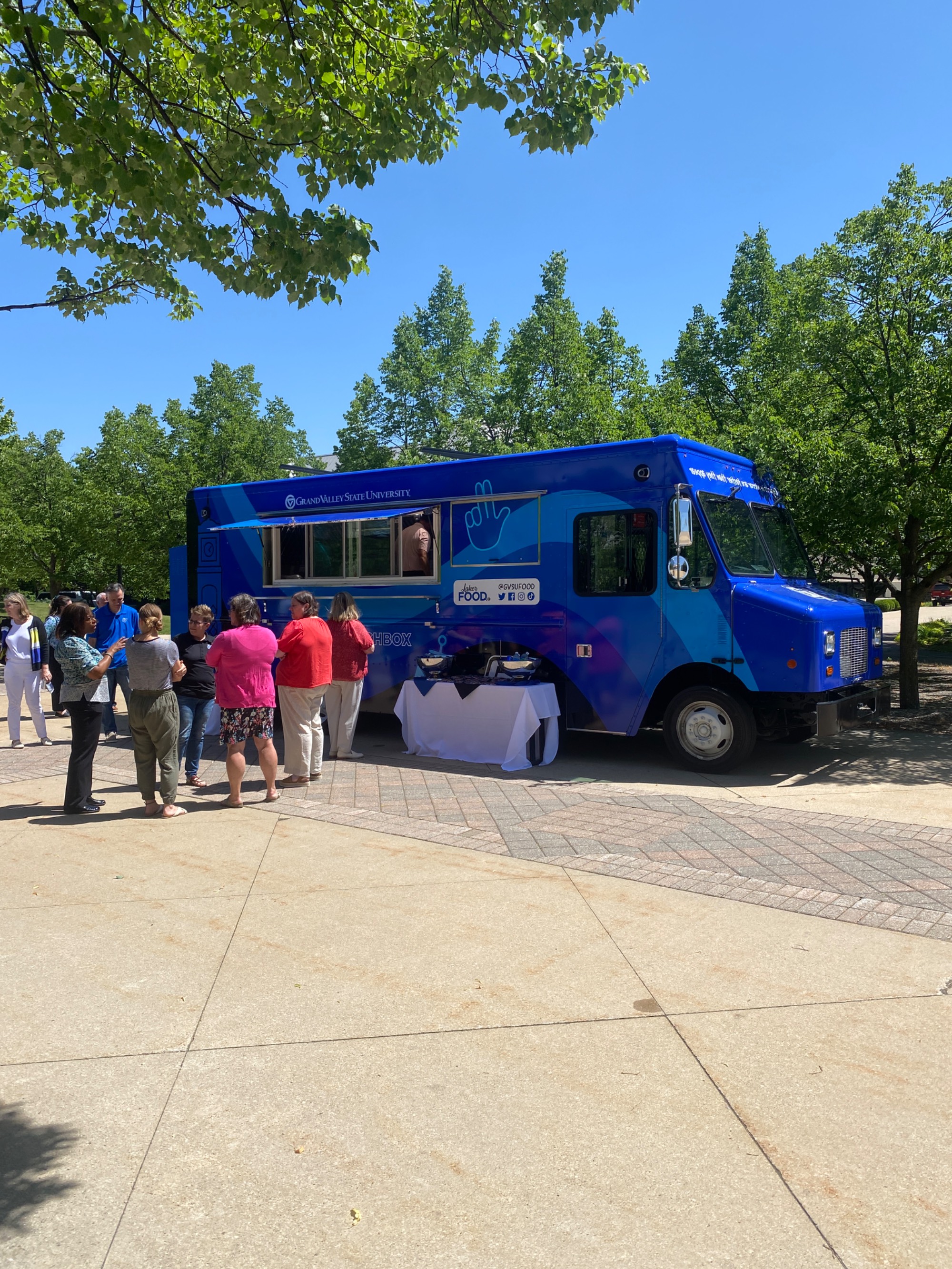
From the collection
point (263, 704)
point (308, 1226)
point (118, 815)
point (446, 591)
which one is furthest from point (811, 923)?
point (446, 591)

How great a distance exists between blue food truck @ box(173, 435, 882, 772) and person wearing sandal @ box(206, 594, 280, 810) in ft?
9.91

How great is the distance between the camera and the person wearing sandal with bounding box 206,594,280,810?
301 inches

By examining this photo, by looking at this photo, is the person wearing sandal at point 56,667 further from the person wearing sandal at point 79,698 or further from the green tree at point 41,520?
the green tree at point 41,520

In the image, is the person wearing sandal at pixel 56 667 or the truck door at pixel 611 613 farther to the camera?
the truck door at pixel 611 613

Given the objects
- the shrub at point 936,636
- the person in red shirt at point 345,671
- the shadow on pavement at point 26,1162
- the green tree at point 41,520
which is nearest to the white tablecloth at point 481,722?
the person in red shirt at point 345,671

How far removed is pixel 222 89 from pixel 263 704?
487 centimetres

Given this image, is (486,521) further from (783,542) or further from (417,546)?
(783,542)

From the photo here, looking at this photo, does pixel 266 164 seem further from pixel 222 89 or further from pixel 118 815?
pixel 118 815

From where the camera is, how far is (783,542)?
992 cm

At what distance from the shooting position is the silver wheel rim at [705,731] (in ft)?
29.2

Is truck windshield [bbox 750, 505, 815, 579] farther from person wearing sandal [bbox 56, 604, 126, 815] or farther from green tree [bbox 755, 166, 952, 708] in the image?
person wearing sandal [bbox 56, 604, 126, 815]

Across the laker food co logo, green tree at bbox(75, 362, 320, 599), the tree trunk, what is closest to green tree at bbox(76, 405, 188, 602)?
green tree at bbox(75, 362, 320, 599)

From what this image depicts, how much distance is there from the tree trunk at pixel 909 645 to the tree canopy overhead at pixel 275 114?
8781 millimetres

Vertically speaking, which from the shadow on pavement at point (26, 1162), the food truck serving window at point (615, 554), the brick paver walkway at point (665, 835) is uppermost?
the food truck serving window at point (615, 554)
